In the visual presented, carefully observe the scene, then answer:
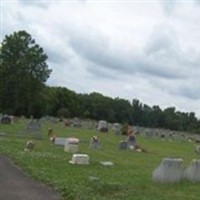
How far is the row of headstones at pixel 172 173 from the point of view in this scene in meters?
17.9

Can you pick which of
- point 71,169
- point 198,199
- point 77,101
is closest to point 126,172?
point 71,169

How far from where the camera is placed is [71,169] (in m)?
19.8

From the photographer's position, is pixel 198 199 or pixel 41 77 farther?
pixel 41 77

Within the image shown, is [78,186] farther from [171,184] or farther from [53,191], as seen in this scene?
[171,184]

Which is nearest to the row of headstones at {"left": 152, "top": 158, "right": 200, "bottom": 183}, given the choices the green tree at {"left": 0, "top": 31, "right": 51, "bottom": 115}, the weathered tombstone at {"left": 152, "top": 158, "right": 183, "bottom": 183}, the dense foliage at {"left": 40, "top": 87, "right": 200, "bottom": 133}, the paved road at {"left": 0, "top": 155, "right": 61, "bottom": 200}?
the weathered tombstone at {"left": 152, "top": 158, "right": 183, "bottom": 183}

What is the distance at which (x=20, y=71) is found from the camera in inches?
3605

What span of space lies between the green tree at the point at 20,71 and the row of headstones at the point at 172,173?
241 feet

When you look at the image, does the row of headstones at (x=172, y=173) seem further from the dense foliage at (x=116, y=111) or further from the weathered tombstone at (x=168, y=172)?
the dense foliage at (x=116, y=111)

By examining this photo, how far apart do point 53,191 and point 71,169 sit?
5.18m

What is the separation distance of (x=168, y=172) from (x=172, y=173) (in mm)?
188

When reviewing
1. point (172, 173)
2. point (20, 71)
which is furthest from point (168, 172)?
point (20, 71)

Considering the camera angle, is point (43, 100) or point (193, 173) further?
point (43, 100)

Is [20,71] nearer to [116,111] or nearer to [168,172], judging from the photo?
[116,111]

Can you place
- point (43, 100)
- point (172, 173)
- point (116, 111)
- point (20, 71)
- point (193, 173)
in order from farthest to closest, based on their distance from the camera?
point (116, 111), point (43, 100), point (20, 71), point (193, 173), point (172, 173)
